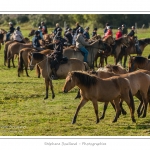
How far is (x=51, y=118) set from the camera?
12609 millimetres

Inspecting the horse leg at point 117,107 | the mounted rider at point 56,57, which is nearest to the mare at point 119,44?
the mounted rider at point 56,57

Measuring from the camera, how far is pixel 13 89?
17.8 meters

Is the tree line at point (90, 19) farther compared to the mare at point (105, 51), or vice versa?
the tree line at point (90, 19)

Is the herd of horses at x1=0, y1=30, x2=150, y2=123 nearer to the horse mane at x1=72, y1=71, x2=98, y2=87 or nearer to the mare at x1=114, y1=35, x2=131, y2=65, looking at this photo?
the horse mane at x1=72, y1=71, x2=98, y2=87

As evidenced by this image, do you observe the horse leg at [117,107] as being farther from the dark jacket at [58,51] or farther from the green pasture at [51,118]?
the dark jacket at [58,51]

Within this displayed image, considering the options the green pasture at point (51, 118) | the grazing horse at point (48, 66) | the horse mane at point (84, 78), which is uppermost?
the horse mane at point (84, 78)

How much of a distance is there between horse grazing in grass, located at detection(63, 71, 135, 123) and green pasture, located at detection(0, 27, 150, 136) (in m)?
0.49

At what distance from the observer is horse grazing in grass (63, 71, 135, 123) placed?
→ 11.4 metres

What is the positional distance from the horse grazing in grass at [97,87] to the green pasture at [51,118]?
485mm

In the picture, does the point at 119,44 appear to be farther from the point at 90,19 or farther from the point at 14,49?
the point at 90,19

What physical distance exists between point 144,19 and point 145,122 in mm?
41364

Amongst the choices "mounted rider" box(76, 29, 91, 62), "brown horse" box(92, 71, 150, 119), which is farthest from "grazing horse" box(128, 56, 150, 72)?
"brown horse" box(92, 71, 150, 119)

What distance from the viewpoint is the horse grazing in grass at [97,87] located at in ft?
37.4

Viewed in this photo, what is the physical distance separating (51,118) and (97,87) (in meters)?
1.86
